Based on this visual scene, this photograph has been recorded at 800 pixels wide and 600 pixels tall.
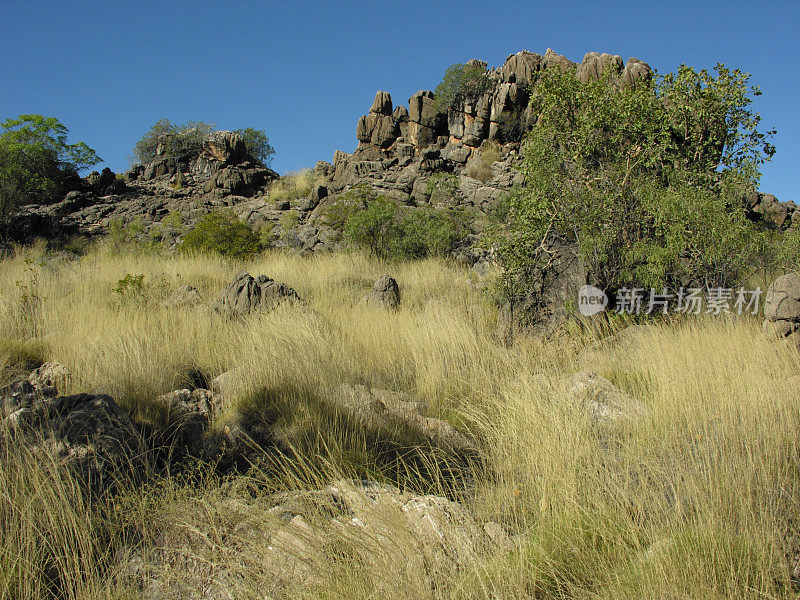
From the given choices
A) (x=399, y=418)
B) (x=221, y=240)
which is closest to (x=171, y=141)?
(x=221, y=240)

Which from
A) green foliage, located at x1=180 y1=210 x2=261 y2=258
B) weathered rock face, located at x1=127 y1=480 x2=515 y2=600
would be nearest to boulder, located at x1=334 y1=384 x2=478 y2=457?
weathered rock face, located at x1=127 y1=480 x2=515 y2=600

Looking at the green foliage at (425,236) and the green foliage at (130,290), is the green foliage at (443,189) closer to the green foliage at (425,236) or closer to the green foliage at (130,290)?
the green foliage at (425,236)

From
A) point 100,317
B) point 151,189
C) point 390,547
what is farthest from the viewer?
point 151,189

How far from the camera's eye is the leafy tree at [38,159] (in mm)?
34003

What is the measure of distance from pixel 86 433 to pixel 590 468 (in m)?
3.35

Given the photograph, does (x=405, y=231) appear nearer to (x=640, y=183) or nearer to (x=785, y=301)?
(x=640, y=183)

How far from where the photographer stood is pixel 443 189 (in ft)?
80.5

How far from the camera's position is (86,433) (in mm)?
3566

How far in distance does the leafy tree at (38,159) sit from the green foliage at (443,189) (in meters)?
25.4

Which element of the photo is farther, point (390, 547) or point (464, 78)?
point (464, 78)

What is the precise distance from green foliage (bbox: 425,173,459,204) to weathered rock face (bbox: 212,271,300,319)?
16125 millimetres

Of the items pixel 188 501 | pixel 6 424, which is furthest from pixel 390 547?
pixel 6 424

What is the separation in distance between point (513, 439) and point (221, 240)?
1420 centimetres

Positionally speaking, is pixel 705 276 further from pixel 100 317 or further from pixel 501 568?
pixel 100 317
